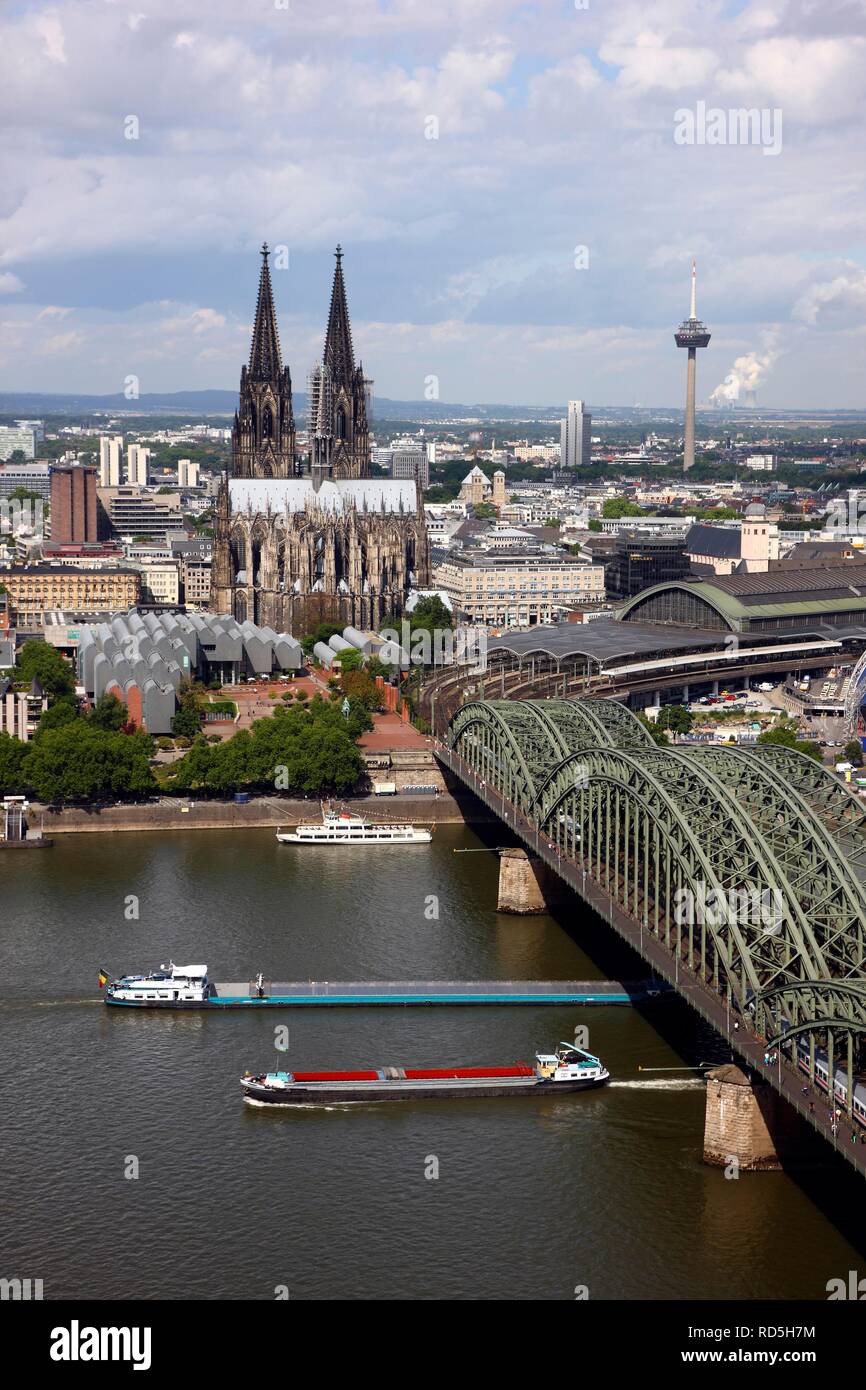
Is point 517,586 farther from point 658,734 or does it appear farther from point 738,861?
point 738,861

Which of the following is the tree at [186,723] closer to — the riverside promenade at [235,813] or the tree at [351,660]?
the riverside promenade at [235,813]

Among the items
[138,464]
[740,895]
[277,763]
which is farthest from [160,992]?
[138,464]

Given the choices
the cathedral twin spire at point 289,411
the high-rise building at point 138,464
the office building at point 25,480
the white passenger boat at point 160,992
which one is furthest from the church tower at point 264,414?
the high-rise building at point 138,464

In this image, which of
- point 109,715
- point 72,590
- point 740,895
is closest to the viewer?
point 740,895

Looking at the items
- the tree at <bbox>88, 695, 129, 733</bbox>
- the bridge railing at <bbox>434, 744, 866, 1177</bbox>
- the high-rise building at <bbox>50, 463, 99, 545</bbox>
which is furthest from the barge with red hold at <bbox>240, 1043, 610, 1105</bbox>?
the high-rise building at <bbox>50, 463, 99, 545</bbox>

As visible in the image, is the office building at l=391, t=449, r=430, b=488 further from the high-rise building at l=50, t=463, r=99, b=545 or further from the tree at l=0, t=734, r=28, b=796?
the tree at l=0, t=734, r=28, b=796

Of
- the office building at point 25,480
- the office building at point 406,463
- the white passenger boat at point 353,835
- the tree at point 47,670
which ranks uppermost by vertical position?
the office building at point 406,463

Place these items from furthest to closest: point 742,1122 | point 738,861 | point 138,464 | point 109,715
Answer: point 138,464, point 109,715, point 738,861, point 742,1122
